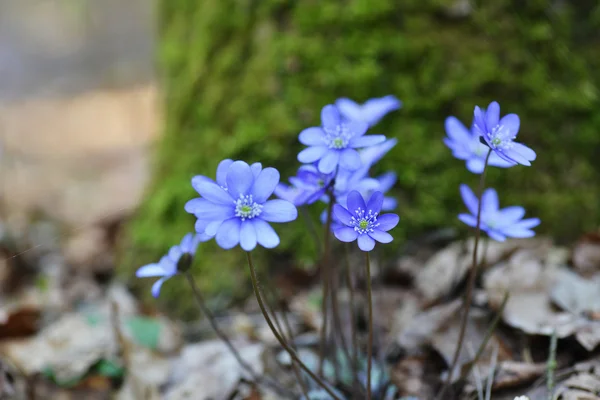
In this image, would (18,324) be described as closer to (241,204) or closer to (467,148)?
Result: (241,204)

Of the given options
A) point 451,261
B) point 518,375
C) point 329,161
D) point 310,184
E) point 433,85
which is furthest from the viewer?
point 433,85

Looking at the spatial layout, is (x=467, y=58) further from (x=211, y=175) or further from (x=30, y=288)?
(x=30, y=288)

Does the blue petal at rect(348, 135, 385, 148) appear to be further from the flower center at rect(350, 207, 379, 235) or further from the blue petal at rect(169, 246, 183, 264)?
the blue petal at rect(169, 246, 183, 264)

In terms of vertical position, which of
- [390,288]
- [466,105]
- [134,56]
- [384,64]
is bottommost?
[134,56]

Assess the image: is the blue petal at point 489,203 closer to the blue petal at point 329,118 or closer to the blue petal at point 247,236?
the blue petal at point 329,118

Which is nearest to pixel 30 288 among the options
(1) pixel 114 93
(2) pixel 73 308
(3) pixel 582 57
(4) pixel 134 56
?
(2) pixel 73 308

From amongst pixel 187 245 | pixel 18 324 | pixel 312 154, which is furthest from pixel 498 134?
pixel 18 324
